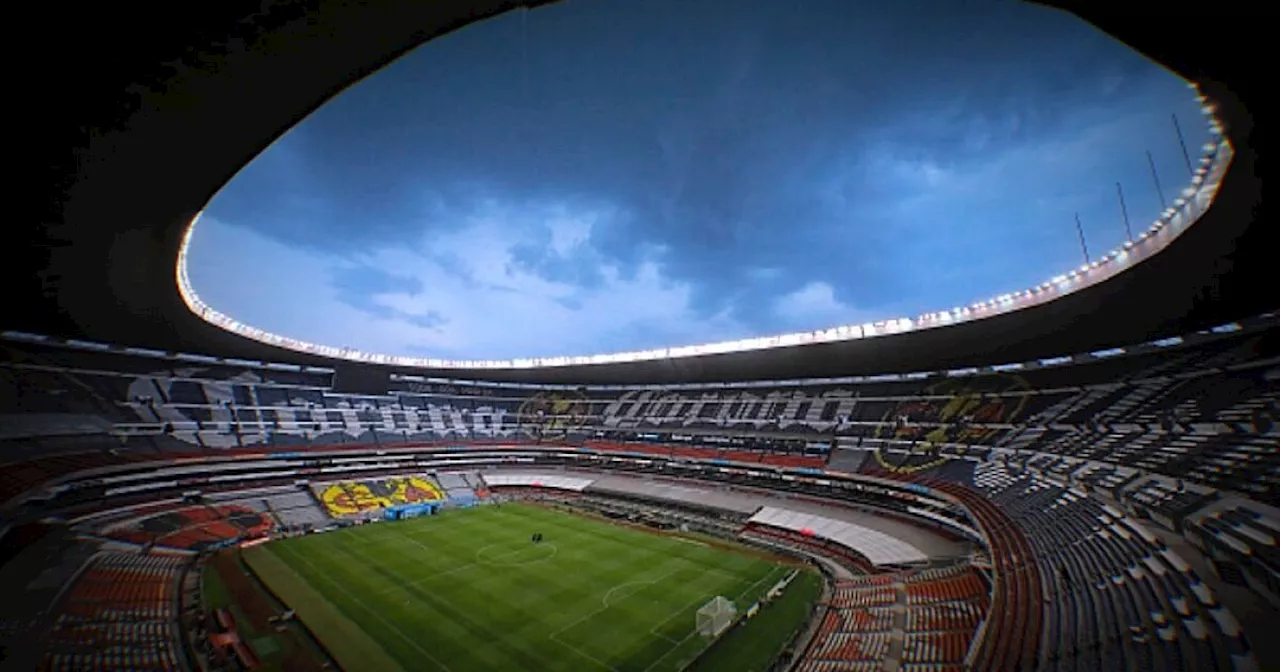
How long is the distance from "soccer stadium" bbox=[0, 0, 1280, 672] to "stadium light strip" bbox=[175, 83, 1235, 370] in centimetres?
16

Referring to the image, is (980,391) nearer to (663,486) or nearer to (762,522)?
(762,522)

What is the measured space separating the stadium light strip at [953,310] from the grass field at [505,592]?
14.1 m

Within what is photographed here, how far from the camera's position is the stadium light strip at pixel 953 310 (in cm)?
1179

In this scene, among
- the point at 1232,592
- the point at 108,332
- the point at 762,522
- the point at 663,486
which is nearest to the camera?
the point at 1232,592

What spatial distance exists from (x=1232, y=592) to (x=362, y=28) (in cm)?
2095

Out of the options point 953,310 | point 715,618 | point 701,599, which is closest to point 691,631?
point 715,618

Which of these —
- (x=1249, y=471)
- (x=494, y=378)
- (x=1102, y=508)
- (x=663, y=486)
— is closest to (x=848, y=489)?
(x=663, y=486)

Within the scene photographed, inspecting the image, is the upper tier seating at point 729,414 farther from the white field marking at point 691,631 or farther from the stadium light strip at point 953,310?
the white field marking at point 691,631

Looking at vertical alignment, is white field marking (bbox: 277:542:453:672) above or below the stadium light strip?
below

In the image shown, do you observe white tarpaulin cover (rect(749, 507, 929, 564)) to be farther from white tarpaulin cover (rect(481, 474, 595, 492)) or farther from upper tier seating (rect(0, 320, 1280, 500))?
white tarpaulin cover (rect(481, 474, 595, 492))

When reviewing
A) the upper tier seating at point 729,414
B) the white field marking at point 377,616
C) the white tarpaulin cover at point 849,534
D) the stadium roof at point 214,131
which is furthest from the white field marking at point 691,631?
the stadium roof at point 214,131

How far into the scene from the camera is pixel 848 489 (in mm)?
34656

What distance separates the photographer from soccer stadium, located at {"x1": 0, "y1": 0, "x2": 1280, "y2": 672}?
408 inches

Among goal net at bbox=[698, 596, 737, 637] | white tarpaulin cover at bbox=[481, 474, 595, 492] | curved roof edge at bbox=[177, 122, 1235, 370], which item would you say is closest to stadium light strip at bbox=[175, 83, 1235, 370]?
curved roof edge at bbox=[177, 122, 1235, 370]
